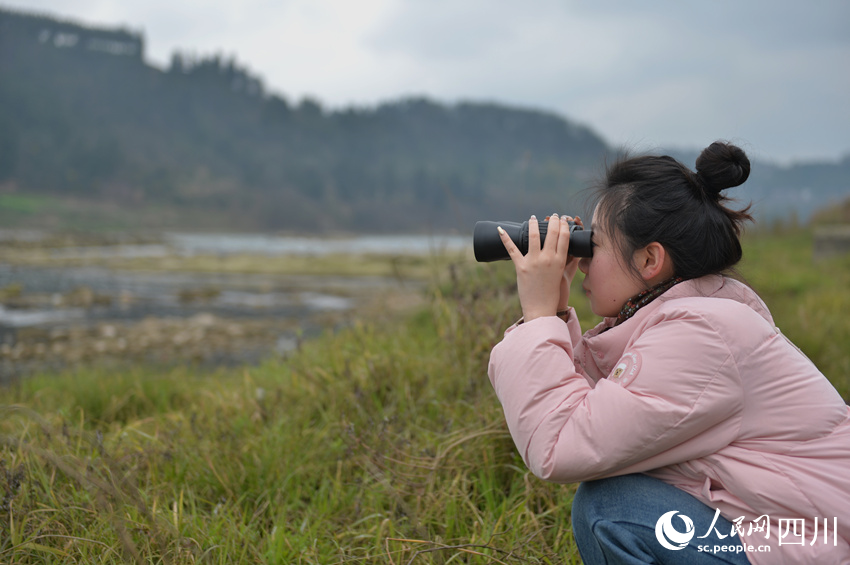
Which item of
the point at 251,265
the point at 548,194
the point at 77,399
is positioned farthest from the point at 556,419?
the point at 251,265

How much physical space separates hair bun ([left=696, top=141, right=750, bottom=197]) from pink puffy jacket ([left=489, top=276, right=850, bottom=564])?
25 centimetres

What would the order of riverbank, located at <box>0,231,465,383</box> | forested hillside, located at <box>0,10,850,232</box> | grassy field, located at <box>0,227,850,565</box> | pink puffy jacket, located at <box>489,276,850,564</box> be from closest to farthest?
pink puffy jacket, located at <box>489,276,850,564</box> → grassy field, located at <box>0,227,850,565</box> → riverbank, located at <box>0,231,465,383</box> → forested hillside, located at <box>0,10,850,232</box>

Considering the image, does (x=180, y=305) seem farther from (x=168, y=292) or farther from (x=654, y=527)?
(x=654, y=527)

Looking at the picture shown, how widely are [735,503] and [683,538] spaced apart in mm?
113

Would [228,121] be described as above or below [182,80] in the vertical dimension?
below

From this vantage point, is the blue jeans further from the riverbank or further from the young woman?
the riverbank

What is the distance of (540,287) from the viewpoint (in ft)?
3.98

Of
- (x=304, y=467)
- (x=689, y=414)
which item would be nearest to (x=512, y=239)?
(x=689, y=414)

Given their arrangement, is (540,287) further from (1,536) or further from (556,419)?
(1,536)

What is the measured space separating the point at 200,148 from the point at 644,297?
120038 millimetres

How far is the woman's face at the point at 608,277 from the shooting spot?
1237 millimetres

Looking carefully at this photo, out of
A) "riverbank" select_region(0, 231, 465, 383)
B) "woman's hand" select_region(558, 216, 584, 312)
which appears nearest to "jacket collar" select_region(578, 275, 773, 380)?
"woman's hand" select_region(558, 216, 584, 312)

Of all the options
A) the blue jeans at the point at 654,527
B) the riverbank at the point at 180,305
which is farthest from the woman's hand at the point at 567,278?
the riverbank at the point at 180,305

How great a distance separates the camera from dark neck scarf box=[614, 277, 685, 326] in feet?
3.95
